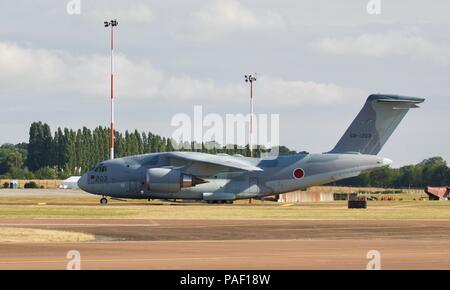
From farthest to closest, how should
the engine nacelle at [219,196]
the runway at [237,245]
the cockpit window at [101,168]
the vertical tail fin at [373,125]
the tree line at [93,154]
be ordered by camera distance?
the tree line at [93,154] < the engine nacelle at [219,196] < the cockpit window at [101,168] < the vertical tail fin at [373,125] < the runway at [237,245]

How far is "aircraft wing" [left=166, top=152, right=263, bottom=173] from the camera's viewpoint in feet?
233

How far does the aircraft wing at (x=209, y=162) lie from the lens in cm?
7106

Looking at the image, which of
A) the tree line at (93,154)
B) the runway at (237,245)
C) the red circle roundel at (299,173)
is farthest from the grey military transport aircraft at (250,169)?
the tree line at (93,154)

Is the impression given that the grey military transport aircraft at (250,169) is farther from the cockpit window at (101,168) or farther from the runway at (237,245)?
the runway at (237,245)

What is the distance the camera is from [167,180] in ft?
231

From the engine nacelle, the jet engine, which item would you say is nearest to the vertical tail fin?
the engine nacelle

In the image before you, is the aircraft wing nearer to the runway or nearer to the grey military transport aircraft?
the grey military transport aircraft

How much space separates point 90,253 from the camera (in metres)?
28.0

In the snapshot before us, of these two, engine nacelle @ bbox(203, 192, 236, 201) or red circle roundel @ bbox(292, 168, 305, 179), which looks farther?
engine nacelle @ bbox(203, 192, 236, 201)

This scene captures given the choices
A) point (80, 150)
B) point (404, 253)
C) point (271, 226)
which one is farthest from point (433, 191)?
point (80, 150)

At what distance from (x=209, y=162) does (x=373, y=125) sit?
12.6 meters

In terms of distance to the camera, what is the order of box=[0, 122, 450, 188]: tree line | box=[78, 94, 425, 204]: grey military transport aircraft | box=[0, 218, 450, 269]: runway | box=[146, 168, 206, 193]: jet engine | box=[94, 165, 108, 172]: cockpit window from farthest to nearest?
box=[0, 122, 450, 188]: tree line
box=[94, 165, 108, 172]: cockpit window
box=[78, 94, 425, 204]: grey military transport aircraft
box=[146, 168, 206, 193]: jet engine
box=[0, 218, 450, 269]: runway

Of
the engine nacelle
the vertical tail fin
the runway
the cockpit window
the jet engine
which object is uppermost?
the vertical tail fin
